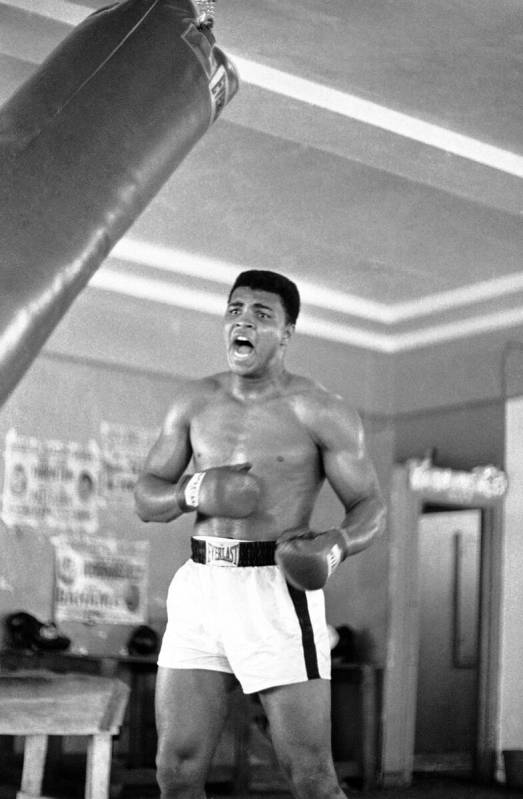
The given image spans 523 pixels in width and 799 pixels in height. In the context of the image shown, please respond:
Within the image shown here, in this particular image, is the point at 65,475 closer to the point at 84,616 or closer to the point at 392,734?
the point at 84,616

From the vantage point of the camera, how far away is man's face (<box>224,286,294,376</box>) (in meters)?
2.82

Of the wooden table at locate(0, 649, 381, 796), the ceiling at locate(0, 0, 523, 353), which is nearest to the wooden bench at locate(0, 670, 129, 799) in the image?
the ceiling at locate(0, 0, 523, 353)

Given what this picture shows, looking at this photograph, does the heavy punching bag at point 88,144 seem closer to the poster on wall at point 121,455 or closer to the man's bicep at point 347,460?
the man's bicep at point 347,460

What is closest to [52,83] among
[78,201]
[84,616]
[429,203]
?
[78,201]

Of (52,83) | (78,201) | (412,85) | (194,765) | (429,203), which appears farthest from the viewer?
(429,203)

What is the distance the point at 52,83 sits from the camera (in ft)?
7.64

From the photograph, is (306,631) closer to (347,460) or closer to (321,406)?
(347,460)

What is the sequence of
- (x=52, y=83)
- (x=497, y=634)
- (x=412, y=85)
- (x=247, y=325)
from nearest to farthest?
(x=52, y=83) < (x=247, y=325) < (x=412, y=85) < (x=497, y=634)

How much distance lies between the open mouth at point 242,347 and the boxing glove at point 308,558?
47cm

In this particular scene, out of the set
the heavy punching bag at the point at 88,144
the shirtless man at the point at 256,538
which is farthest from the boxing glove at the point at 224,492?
the heavy punching bag at the point at 88,144

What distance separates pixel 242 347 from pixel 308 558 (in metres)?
0.58

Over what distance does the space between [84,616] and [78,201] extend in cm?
459

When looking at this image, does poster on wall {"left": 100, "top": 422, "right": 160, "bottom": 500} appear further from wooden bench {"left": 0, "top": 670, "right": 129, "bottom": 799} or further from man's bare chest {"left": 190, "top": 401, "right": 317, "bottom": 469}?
man's bare chest {"left": 190, "top": 401, "right": 317, "bottom": 469}

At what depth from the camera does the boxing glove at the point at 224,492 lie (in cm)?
261
